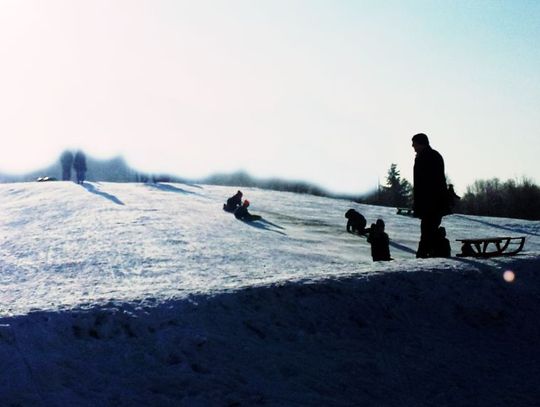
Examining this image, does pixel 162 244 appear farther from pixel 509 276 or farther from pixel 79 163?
pixel 79 163

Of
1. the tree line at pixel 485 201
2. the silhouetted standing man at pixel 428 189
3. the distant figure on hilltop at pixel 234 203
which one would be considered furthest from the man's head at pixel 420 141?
the tree line at pixel 485 201

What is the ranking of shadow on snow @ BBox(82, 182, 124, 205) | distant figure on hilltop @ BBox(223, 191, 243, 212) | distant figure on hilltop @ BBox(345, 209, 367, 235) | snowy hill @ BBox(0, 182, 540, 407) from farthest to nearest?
distant figure on hilltop @ BBox(223, 191, 243, 212), shadow on snow @ BBox(82, 182, 124, 205), distant figure on hilltop @ BBox(345, 209, 367, 235), snowy hill @ BBox(0, 182, 540, 407)

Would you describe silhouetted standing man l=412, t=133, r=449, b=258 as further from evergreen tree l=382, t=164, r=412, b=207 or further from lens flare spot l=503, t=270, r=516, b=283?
evergreen tree l=382, t=164, r=412, b=207

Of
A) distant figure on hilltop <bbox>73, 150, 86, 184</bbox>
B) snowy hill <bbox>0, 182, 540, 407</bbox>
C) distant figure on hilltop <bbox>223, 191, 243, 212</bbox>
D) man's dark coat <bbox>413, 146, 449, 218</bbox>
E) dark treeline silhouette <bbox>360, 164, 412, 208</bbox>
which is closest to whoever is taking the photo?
snowy hill <bbox>0, 182, 540, 407</bbox>

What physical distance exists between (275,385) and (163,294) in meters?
1.57

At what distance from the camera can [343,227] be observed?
80.3 feet

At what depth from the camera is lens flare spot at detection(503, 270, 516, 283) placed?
7094mm

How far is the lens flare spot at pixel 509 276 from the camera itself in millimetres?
7094

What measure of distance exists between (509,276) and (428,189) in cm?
210

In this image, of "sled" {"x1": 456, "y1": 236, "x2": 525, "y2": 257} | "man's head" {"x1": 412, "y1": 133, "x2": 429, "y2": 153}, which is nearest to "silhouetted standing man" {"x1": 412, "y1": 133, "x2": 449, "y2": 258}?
"man's head" {"x1": 412, "y1": 133, "x2": 429, "y2": 153}

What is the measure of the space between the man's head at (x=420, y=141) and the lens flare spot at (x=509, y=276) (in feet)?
8.31

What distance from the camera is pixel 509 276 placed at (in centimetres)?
718

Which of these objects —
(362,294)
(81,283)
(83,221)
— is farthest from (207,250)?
(362,294)

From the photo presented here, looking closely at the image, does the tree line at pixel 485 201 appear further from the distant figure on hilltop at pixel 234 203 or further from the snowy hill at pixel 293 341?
the snowy hill at pixel 293 341
